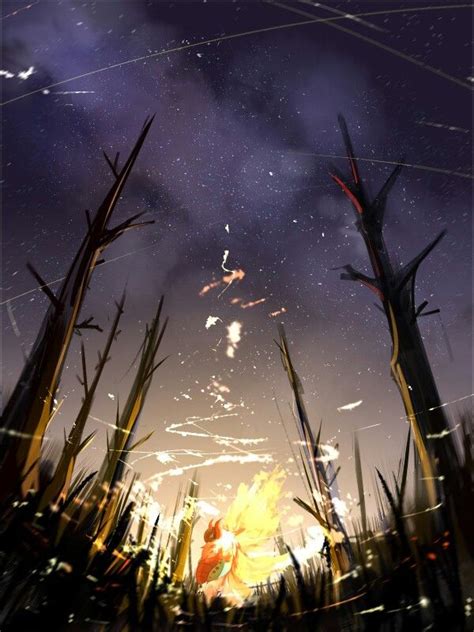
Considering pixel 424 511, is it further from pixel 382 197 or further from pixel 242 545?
pixel 242 545

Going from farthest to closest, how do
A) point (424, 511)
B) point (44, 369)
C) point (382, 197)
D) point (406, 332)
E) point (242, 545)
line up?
point (242, 545) < point (382, 197) < point (406, 332) < point (44, 369) < point (424, 511)

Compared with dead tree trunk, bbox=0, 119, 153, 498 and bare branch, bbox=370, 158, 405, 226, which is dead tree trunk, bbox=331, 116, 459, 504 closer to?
bare branch, bbox=370, 158, 405, 226

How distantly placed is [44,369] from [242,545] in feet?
35.1

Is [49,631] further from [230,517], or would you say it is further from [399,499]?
[230,517]

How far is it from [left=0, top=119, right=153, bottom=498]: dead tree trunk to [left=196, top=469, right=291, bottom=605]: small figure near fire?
822cm

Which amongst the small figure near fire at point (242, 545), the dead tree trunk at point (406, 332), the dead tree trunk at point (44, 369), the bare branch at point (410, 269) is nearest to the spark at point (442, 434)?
the dead tree trunk at point (406, 332)

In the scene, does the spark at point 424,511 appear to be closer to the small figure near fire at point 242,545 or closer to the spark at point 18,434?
the spark at point 18,434

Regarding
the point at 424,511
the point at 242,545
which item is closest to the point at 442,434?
the point at 424,511

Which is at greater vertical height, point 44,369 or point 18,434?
point 44,369

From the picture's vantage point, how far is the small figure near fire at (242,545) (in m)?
10.6

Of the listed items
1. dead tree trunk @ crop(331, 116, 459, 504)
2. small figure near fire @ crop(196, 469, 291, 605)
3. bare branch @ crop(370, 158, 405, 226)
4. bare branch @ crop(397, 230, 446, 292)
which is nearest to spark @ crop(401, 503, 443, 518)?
dead tree trunk @ crop(331, 116, 459, 504)

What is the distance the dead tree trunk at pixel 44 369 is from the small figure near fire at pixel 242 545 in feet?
27.0

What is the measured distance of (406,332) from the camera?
4727 millimetres

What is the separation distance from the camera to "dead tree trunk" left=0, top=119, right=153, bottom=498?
3207 millimetres
